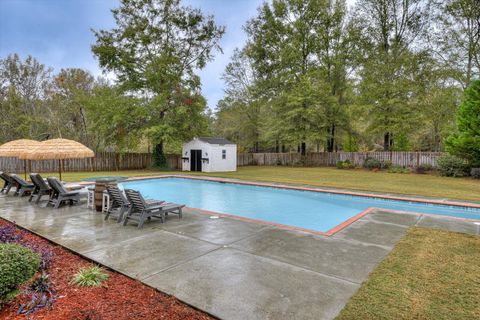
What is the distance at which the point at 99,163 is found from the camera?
20484 mm

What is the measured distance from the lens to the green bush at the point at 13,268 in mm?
2471

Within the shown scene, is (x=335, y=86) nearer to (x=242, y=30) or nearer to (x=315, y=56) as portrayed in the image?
(x=315, y=56)

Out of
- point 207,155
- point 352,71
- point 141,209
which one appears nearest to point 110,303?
point 141,209

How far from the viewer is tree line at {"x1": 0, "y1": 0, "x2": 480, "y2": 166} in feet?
67.2

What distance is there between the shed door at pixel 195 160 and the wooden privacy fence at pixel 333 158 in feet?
24.5

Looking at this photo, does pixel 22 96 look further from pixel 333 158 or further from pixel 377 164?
pixel 377 164

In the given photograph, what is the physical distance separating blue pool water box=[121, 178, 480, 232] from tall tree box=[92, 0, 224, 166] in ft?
24.9

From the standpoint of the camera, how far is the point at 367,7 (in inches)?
950

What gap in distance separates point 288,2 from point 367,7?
7.42 m

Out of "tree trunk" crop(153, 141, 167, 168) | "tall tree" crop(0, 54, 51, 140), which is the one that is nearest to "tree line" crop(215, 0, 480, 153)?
"tree trunk" crop(153, 141, 167, 168)

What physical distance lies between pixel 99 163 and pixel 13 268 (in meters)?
19.9

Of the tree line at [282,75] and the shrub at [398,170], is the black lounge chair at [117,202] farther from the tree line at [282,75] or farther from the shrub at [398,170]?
the shrub at [398,170]

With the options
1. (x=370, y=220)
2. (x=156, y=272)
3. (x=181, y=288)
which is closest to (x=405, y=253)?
(x=370, y=220)

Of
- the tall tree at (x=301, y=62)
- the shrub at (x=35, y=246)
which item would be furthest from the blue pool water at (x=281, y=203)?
the tall tree at (x=301, y=62)
